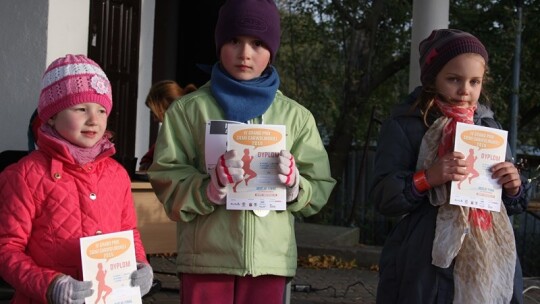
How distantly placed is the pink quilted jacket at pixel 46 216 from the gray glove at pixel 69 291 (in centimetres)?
4

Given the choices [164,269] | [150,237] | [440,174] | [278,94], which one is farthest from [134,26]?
[440,174]

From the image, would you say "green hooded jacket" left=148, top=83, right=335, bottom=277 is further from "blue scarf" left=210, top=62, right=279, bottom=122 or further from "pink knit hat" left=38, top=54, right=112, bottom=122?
"pink knit hat" left=38, top=54, right=112, bottom=122

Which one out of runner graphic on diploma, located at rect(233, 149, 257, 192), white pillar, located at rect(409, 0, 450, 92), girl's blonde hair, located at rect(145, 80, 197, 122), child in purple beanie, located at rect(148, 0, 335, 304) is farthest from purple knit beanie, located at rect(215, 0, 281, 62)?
white pillar, located at rect(409, 0, 450, 92)

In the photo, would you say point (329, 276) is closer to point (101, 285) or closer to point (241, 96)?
point (241, 96)

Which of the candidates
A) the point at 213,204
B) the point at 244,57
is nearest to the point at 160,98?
the point at 244,57

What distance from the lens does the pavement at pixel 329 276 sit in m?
7.36

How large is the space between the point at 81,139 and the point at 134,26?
5.72 meters

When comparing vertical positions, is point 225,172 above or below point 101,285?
above

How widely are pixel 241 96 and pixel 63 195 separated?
837mm

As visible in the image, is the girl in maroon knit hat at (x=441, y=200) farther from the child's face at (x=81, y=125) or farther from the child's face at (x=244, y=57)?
the child's face at (x=81, y=125)

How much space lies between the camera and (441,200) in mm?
3527

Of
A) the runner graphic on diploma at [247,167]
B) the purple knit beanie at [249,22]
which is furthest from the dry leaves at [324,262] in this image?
the runner graphic on diploma at [247,167]

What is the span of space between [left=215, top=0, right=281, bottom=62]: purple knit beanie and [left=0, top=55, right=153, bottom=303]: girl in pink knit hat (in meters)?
0.58

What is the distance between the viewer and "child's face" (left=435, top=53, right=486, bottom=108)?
3602mm
